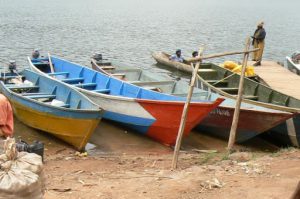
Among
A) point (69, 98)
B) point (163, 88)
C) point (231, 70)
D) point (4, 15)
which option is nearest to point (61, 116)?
point (69, 98)

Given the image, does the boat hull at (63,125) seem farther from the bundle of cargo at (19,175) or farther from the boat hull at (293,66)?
the boat hull at (293,66)

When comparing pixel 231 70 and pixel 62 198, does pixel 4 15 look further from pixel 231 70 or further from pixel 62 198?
pixel 62 198

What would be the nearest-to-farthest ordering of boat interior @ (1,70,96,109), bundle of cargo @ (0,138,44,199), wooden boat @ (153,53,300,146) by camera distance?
bundle of cargo @ (0,138,44,199), wooden boat @ (153,53,300,146), boat interior @ (1,70,96,109)

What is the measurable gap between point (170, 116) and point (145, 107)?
0.68 m

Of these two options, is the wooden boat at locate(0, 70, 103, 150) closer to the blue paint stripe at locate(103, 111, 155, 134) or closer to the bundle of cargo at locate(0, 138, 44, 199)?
the blue paint stripe at locate(103, 111, 155, 134)

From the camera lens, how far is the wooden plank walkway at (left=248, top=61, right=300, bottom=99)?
1356 cm

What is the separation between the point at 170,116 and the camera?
436 inches

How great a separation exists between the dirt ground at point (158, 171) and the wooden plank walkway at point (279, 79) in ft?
7.68

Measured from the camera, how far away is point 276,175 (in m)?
7.37

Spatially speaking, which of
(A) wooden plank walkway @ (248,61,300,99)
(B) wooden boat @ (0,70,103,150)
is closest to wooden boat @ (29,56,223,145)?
(B) wooden boat @ (0,70,103,150)

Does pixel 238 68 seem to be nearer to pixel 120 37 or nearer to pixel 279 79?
pixel 279 79

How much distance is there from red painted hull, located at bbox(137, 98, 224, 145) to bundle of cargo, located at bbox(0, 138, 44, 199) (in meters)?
6.67

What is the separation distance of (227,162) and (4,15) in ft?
132

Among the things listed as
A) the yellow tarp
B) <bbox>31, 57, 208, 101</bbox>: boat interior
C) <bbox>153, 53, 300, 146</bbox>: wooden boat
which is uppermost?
the yellow tarp
